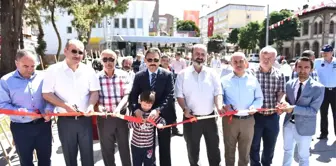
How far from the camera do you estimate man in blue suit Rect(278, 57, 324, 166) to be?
407cm

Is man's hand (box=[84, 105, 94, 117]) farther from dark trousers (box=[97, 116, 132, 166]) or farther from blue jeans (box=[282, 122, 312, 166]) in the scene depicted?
blue jeans (box=[282, 122, 312, 166])

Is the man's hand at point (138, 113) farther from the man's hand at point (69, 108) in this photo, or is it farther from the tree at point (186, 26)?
the tree at point (186, 26)

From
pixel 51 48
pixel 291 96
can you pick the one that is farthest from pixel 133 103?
pixel 51 48

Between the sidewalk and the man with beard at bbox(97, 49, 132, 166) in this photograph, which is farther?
the sidewalk

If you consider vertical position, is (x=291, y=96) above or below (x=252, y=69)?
below

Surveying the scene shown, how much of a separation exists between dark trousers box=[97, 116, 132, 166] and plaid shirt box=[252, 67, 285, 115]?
6.73 ft

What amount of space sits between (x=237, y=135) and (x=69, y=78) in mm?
2418

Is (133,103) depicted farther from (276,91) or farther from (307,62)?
(307,62)

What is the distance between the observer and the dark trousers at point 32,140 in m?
3.74

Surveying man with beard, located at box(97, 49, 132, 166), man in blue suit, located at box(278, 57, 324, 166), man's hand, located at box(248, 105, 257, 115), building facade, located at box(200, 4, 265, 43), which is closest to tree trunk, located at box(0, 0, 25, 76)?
man with beard, located at box(97, 49, 132, 166)

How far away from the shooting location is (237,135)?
4375 millimetres

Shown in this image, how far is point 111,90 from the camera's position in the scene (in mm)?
4281

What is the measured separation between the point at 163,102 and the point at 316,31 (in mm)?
49399

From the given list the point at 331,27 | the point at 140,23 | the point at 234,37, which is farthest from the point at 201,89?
the point at 234,37
